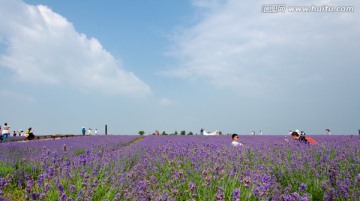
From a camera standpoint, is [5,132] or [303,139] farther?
[5,132]

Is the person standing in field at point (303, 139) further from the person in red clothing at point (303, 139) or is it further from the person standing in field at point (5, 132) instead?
the person standing in field at point (5, 132)

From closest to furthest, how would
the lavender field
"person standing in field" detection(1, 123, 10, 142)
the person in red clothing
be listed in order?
the lavender field
the person in red clothing
"person standing in field" detection(1, 123, 10, 142)

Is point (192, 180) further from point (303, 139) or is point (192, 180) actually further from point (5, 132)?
point (5, 132)

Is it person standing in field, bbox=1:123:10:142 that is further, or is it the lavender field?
person standing in field, bbox=1:123:10:142

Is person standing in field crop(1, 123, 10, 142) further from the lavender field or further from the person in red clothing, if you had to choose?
the person in red clothing

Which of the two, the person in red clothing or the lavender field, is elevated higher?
the person in red clothing

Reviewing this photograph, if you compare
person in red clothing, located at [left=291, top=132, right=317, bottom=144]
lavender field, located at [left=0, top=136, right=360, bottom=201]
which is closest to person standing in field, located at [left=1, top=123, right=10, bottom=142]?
lavender field, located at [left=0, top=136, right=360, bottom=201]

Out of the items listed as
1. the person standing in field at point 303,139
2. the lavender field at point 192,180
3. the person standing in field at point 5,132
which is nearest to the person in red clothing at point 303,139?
the person standing in field at point 303,139

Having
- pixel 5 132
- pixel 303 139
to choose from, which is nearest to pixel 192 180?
pixel 303 139

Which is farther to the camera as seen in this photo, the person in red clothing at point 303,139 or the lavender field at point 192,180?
the person in red clothing at point 303,139

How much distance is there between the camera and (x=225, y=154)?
Result: 5.70 meters

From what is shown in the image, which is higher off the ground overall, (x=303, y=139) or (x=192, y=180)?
(x=303, y=139)

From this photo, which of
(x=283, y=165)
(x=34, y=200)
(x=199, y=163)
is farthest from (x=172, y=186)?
(x=283, y=165)

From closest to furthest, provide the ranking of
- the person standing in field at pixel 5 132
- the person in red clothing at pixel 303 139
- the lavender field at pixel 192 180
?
the lavender field at pixel 192 180, the person in red clothing at pixel 303 139, the person standing in field at pixel 5 132
